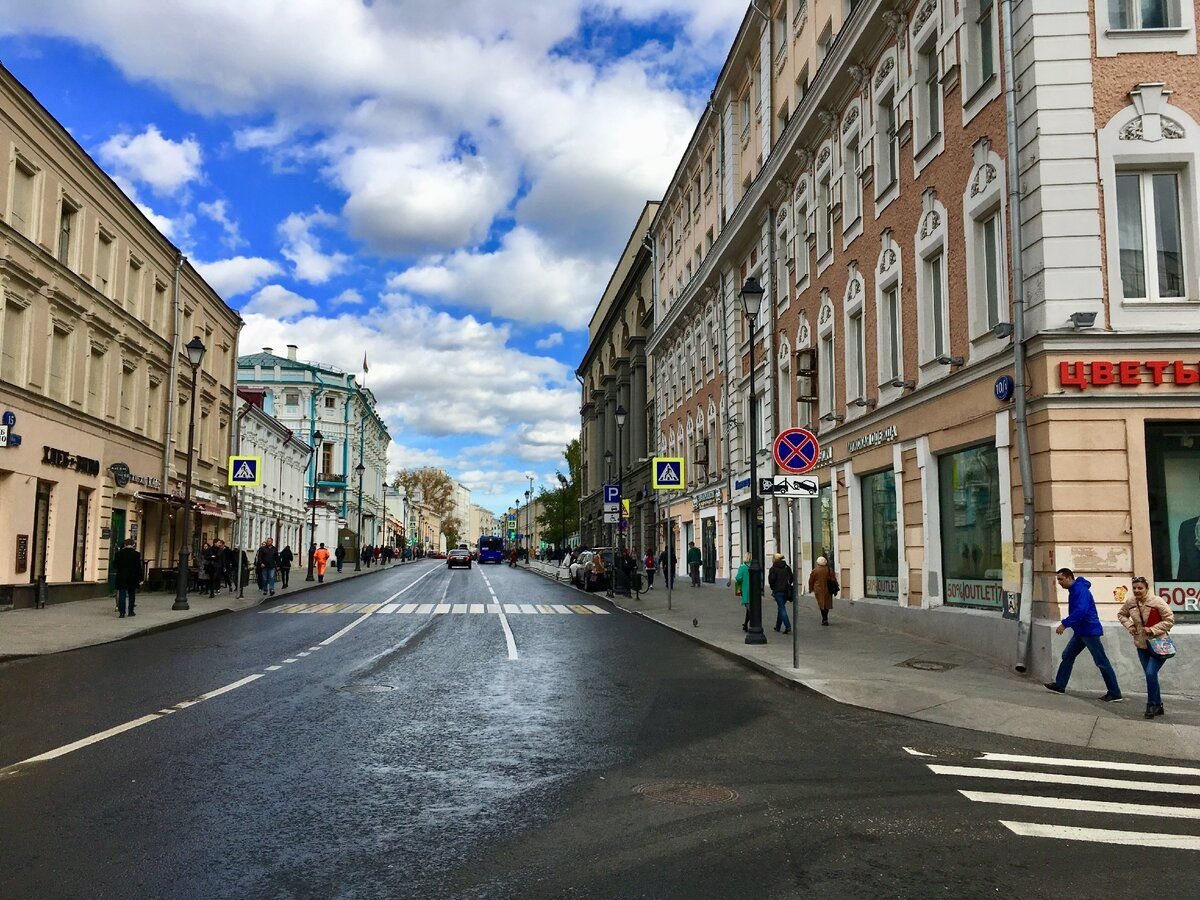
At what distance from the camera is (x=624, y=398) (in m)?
64.4

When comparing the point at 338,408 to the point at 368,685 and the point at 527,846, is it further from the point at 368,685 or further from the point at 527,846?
the point at 527,846

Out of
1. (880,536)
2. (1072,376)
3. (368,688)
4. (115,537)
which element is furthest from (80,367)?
(1072,376)

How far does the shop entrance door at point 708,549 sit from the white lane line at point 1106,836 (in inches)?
1228

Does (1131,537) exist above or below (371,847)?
above

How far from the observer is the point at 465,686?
11.7 meters

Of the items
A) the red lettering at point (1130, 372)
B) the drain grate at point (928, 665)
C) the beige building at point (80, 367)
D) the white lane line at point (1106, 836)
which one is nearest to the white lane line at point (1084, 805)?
the white lane line at point (1106, 836)

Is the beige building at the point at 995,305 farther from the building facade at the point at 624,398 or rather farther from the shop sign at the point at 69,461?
the building facade at the point at 624,398

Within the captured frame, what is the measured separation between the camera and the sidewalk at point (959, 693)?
378 inches

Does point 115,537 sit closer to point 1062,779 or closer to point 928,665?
point 928,665

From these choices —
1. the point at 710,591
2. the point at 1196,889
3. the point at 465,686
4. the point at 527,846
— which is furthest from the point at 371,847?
the point at 710,591

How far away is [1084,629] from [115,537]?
88.1ft

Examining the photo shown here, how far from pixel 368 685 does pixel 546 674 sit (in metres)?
2.45

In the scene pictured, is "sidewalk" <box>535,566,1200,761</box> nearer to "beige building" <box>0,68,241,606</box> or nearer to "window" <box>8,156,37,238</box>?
"beige building" <box>0,68,241,606</box>

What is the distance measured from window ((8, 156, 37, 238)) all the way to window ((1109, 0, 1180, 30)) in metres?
22.6
